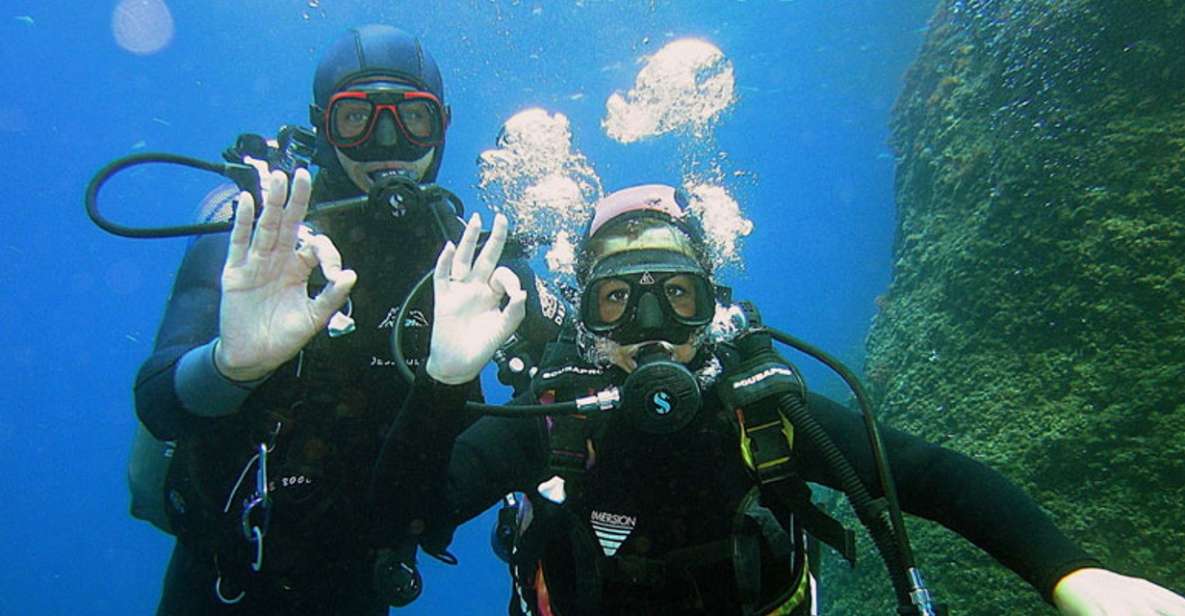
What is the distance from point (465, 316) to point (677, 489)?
3.99ft

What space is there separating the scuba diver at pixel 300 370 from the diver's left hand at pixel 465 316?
35 cm

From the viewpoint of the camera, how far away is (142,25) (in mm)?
39719

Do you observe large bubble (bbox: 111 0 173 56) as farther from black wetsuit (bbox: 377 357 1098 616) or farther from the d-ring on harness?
black wetsuit (bbox: 377 357 1098 616)

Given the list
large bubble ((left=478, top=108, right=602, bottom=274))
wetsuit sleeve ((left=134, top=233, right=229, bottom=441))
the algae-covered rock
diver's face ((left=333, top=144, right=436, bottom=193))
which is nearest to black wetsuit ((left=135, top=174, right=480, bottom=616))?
wetsuit sleeve ((left=134, top=233, right=229, bottom=441))

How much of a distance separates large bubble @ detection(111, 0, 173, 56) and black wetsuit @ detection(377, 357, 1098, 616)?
150 ft

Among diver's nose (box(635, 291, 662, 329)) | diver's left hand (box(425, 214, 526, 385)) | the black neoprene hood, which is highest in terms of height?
the black neoprene hood

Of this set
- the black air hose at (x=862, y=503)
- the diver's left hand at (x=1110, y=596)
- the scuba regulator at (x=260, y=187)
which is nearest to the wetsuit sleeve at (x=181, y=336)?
the scuba regulator at (x=260, y=187)

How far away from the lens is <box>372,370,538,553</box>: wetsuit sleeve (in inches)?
96.9

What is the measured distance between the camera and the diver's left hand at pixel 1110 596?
1974 millimetres

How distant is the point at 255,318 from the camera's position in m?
2.36

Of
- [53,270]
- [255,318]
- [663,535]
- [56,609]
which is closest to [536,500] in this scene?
[663,535]

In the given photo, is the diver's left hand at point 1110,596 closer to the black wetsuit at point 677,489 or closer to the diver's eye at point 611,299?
the black wetsuit at point 677,489

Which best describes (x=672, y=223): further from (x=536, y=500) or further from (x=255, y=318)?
(x=255, y=318)

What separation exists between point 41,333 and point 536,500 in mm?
93602
